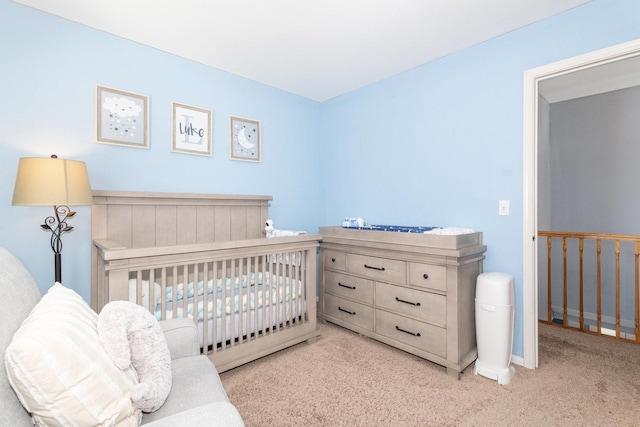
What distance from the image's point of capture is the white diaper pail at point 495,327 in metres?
1.96

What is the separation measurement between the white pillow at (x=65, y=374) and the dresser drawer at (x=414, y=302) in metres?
1.77

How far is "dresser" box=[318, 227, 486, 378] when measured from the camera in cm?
203

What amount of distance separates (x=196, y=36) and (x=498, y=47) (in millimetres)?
2241

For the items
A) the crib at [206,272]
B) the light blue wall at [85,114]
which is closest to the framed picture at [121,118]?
the light blue wall at [85,114]

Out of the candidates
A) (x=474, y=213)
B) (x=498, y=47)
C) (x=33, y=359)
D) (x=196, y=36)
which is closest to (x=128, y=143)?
(x=196, y=36)

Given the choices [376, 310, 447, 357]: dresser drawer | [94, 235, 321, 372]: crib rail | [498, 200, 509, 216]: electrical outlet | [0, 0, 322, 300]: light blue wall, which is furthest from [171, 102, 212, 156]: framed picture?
[498, 200, 509, 216]: electrical outlet

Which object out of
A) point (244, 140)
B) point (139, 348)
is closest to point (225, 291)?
point (139, 348)

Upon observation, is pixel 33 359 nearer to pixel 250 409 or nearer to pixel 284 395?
pixel 250 409

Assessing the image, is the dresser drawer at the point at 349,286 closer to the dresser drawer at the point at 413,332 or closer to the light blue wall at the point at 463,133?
the dresser drawer at the point at 413,332

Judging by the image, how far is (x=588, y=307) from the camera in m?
3.56

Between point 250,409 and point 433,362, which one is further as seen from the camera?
point 433,362

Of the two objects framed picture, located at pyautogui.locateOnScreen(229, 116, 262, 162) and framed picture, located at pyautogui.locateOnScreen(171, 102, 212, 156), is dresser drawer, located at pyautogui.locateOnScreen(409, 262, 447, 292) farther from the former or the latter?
framed picture, located at pyautogui.locateOnScreen(171, 102, 212, 156)

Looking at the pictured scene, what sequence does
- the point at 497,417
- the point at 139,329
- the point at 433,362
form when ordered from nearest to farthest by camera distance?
1. the point at 139,329
2. the point at 497,417
3. the point at 433,362

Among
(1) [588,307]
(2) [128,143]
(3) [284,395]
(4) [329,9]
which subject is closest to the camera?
(3) [284,395]
